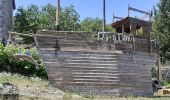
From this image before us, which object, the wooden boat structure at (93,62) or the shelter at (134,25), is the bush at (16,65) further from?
the shelter at (134,25)

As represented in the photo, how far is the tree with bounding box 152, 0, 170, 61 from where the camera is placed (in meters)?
44.2

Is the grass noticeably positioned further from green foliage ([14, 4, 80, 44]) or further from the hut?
green foliage ([14, 4, 80, 44])

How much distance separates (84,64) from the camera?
25.1 meters

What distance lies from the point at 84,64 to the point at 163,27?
70.3 ft

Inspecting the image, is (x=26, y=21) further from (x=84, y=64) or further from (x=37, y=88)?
(x=37, y=88)

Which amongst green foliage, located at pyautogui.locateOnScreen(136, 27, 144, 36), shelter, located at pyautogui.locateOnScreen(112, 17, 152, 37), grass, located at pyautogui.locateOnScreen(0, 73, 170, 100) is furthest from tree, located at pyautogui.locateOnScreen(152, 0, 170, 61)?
grass, located at pyautogui.locateOnScreen(0, 73, 170, 100)

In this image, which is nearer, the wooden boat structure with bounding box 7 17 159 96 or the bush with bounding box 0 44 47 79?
the wooden boat structure with bounding box 7 17 159 96

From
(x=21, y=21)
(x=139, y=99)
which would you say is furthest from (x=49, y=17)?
(x=139, y=99)

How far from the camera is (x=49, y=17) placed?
198 ft

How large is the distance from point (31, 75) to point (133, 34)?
6686 millimetres

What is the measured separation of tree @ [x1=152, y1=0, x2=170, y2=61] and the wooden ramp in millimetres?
18358

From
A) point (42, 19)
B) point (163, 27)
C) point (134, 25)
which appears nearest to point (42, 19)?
point (42, 19)

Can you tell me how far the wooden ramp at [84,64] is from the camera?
24562mm

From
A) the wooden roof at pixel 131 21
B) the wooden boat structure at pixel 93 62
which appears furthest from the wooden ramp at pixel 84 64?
the wooden roof at pixel 131 21
